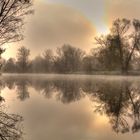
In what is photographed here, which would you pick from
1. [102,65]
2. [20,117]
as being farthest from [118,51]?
[20,117]

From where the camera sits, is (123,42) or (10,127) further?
(123,42)

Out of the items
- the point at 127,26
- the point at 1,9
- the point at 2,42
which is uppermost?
the point at 127,26

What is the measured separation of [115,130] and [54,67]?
4286 inches

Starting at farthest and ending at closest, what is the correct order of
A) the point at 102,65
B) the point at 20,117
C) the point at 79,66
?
the point at 79,66 → the point at 102,65 → the point at 20,117

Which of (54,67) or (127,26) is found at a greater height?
(127,26)

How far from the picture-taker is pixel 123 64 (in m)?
78.1

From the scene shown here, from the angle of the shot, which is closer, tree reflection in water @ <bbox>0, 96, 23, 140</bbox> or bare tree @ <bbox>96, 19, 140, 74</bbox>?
tree reflection in water @ <bbox>0, 96, 23, 140</bbox>

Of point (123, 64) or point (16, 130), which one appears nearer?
point (16, 130)

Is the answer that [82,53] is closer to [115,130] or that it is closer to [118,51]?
[118,51]

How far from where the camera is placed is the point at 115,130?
10992mm

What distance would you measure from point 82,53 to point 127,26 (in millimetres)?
54480

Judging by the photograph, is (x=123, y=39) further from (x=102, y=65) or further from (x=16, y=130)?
(x=16, y=130)

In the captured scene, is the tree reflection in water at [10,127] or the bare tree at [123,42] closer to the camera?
the tree reflection in water at [10,127]

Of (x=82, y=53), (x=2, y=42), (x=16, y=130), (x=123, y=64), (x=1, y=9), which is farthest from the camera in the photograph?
(x=82, y=53)
